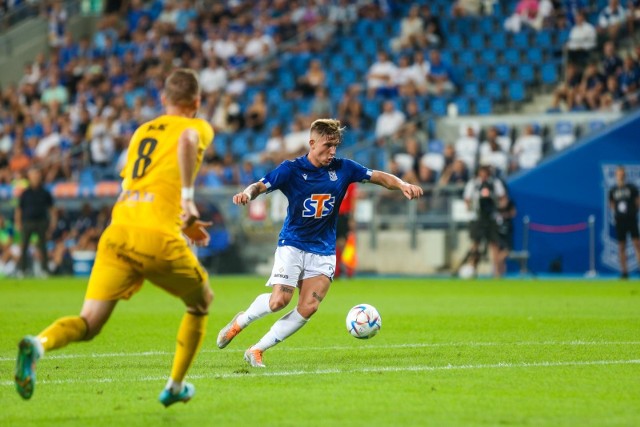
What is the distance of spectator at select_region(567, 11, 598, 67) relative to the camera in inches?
1092

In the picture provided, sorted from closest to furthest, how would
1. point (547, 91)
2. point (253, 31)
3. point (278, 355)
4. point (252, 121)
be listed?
1. point (278, 355)
2. point (547, 91)
3. point (252, 121)
4. point (253, 31)

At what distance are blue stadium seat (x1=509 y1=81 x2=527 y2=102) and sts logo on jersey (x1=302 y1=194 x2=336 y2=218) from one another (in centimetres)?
1902

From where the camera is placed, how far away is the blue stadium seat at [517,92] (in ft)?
93.7

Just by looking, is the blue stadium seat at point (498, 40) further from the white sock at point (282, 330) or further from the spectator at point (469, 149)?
the white sock at point (282, 330)

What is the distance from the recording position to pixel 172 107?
7.37 metres

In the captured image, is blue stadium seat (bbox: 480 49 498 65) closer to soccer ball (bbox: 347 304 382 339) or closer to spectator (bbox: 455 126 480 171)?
spectator (bbox: 455 126 480 171)

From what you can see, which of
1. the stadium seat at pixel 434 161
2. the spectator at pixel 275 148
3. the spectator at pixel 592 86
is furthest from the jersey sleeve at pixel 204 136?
the spectator at pixel 275 148

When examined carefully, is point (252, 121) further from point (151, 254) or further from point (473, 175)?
point (151, 254)

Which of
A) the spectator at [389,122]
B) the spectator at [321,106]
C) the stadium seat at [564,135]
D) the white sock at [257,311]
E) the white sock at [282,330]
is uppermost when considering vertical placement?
the spectator at [321,106]

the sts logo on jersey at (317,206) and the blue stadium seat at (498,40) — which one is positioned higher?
the blue stadium seat at (498,40)

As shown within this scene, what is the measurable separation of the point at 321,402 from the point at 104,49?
3064 cm

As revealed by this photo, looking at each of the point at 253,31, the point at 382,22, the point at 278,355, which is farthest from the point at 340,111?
the point at 278,355

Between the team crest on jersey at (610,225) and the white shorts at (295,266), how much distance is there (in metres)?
16.6

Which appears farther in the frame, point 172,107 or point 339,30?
point 339,30
